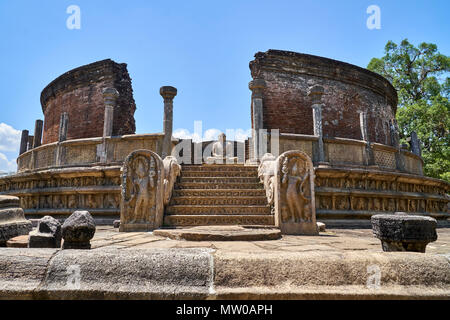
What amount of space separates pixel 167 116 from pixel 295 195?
485 cm

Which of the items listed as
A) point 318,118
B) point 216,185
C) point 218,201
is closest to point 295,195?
point 218,201

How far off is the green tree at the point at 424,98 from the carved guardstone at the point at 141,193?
16032 mm

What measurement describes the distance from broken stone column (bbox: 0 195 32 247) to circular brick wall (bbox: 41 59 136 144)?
31.8 feet

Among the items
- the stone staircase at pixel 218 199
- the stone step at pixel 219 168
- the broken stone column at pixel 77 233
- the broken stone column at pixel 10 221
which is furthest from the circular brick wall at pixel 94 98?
the broken stone column at pixel 77 233

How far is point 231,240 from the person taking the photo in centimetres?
360

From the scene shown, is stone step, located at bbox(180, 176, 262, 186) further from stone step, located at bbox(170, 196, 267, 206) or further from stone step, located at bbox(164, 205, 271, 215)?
stone step, located at bbox(164, 205, 271, 215)

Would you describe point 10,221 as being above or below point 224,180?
below

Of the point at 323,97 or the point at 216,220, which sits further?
the point at 323,97

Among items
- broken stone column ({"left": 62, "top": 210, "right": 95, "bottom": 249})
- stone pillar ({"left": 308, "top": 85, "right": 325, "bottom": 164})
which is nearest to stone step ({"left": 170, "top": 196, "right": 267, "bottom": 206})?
stone pillar ({"left": 308, "top": 85, "right": 325, "bottom": 164})

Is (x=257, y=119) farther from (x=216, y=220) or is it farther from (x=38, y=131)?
(x=38, y=131)

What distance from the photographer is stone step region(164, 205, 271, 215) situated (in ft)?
19.1

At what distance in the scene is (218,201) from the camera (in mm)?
6172
